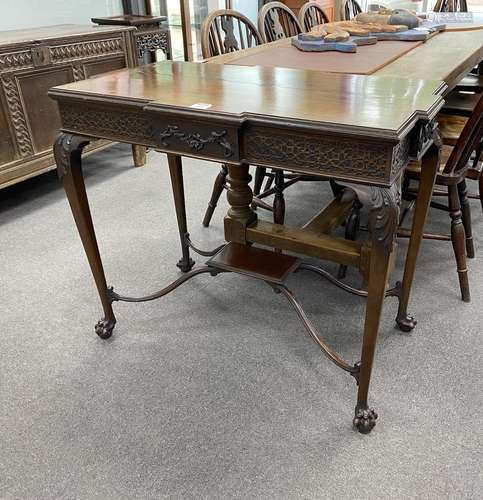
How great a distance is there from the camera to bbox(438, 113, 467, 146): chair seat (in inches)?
77.2

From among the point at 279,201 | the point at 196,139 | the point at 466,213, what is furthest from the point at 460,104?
the point at 196,139

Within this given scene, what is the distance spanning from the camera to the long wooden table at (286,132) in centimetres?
97

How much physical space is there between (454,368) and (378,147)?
2.88 feet

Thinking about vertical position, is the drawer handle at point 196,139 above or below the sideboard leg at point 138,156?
above

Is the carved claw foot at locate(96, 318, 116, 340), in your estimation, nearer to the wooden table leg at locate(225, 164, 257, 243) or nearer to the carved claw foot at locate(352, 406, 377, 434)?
the wooden table leg at locate(225, 164, 257, 243)

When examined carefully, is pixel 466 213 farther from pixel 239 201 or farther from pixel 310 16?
pixel 310 16

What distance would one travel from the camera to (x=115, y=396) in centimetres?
142

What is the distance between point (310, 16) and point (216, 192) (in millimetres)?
1450

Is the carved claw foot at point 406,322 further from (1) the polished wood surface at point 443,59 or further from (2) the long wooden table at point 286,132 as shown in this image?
(1) the polished wood surface at point 443,59

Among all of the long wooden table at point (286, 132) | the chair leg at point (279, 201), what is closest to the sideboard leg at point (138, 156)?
the chair leg at point (279, 201)

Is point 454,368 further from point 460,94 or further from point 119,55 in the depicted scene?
point 119,55

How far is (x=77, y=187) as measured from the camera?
1383 mm

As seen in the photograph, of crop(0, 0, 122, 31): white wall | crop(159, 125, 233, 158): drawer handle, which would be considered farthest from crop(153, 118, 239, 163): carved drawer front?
crop(0, 0, 122, 31): white wall

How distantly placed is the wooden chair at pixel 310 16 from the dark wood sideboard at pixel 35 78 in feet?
3.52
